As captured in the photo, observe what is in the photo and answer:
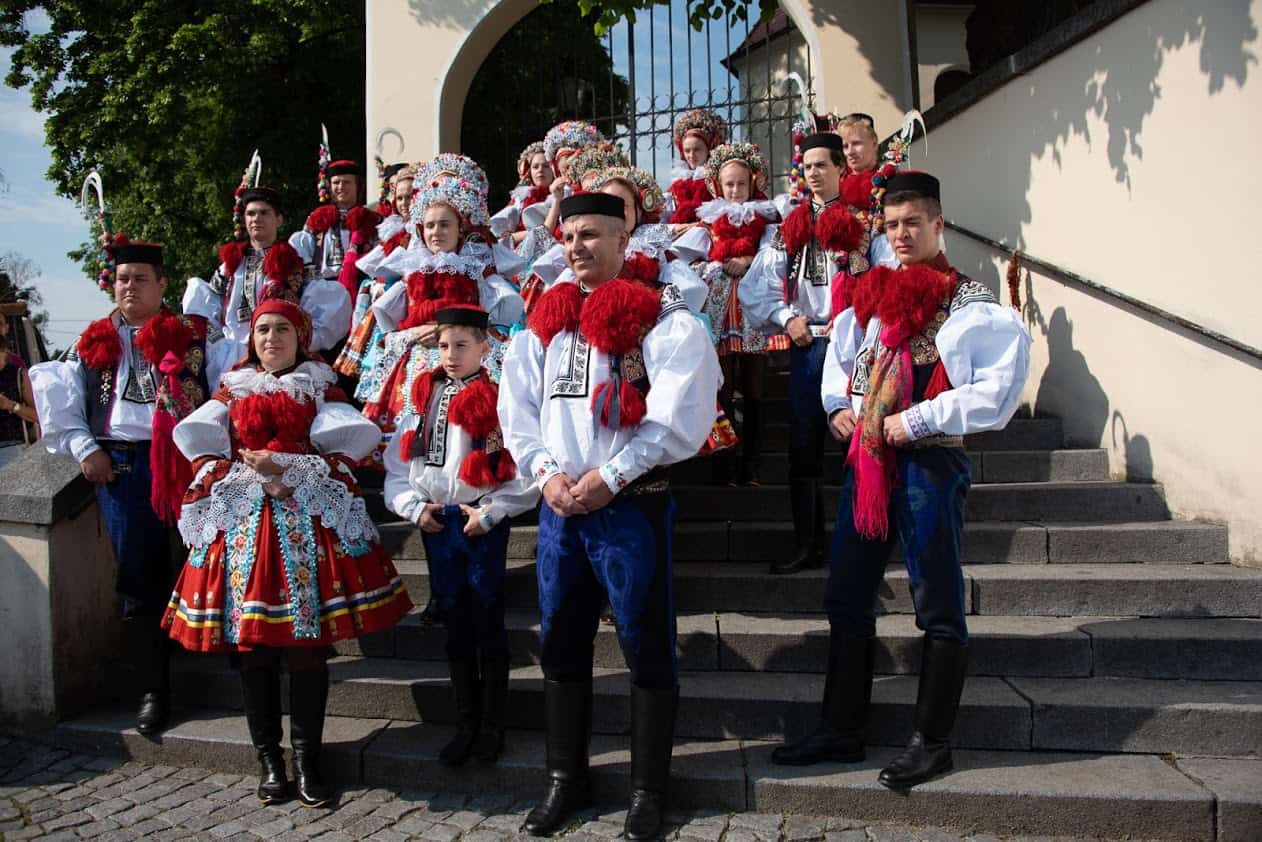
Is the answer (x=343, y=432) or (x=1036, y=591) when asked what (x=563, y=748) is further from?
(x=1036, y=591)

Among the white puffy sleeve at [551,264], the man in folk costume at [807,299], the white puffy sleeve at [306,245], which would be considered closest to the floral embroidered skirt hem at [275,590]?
the white puffy sleeve at [551,264]

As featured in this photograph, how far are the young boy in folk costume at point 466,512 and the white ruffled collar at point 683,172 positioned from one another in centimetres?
281

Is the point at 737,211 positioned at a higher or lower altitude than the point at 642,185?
higher

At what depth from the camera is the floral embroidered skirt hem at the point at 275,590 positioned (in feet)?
11.6

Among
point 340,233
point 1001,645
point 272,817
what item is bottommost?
point 272,817

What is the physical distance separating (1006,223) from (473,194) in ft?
12.5

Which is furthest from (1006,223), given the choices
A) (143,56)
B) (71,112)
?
(71,112)

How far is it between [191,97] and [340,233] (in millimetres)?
7524

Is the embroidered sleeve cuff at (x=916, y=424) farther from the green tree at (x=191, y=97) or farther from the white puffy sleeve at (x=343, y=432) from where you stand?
the green tree at (x=191, y=97)

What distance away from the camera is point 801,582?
4.48 m

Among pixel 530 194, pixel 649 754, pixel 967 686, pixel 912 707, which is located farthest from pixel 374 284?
pixel 967 686

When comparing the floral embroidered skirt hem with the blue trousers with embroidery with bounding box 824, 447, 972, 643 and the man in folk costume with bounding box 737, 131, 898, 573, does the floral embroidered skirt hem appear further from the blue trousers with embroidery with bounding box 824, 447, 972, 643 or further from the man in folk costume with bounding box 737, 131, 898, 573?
the man in folk costume with bounding box 737, 131, 898, 573

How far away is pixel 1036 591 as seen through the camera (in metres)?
4.31

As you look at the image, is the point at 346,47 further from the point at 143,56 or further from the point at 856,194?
the point at 856,194
